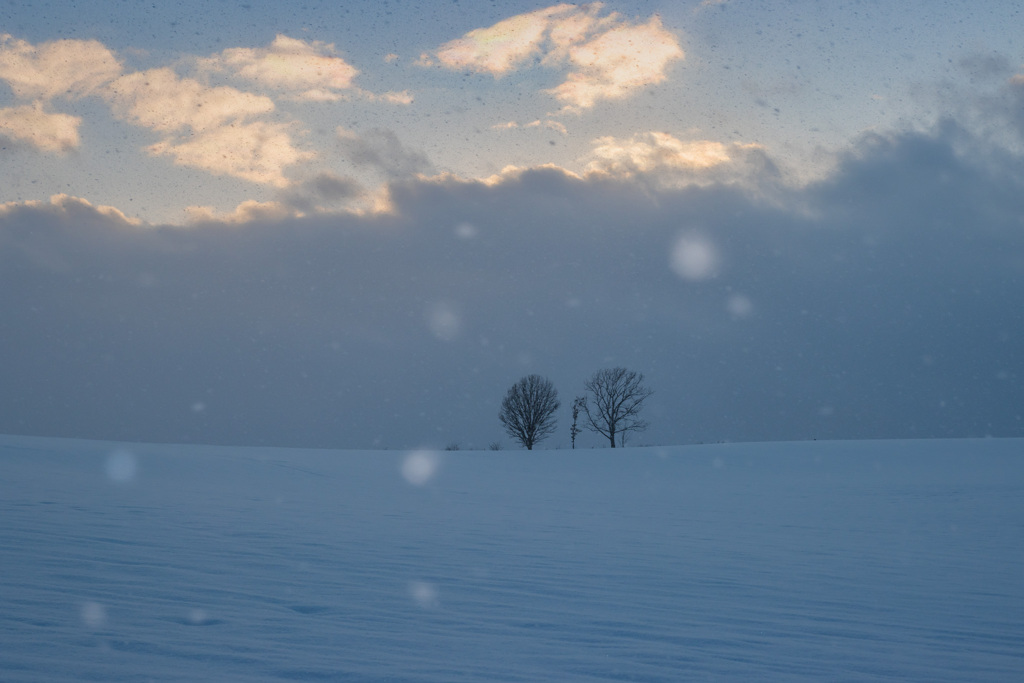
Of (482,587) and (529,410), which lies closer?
(482,587)

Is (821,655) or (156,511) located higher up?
(156,511)

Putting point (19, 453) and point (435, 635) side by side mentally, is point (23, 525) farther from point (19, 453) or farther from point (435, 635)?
point (19, 453)

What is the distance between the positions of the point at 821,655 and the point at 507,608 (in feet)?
5.74

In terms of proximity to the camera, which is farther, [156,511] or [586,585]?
[156,511]

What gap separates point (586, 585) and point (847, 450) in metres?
19.5

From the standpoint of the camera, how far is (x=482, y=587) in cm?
455

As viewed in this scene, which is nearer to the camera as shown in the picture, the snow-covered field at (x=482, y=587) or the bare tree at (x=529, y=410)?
the snow-covered field at (x=482, y=587)

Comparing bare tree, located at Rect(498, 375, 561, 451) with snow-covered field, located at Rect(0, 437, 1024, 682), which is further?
bare tree, located at Rect(498, 375, 561, 451)

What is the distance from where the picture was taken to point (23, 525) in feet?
17.6

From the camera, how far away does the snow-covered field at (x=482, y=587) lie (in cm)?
312

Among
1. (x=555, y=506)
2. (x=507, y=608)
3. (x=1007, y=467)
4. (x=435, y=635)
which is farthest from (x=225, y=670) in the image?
(x=1007, y=467)

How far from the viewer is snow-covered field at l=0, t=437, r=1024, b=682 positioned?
312 cm

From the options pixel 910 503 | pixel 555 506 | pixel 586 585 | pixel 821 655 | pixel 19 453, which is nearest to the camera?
pixel 821 655

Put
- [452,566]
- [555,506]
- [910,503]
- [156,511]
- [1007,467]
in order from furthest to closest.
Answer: [1007,467], [910,503], [555,506], [156,511], [452,566]
